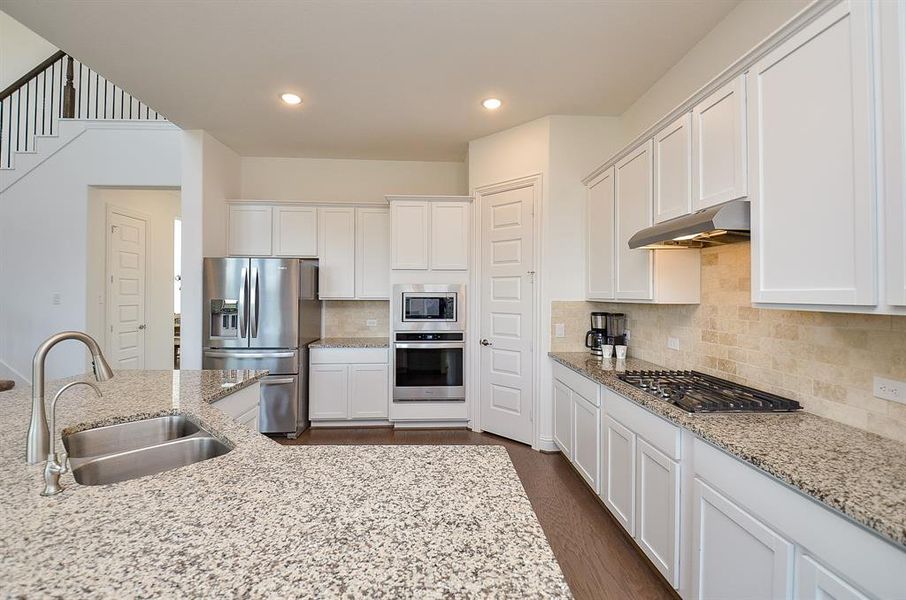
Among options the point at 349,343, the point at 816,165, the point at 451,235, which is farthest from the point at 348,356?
the point at 816,165

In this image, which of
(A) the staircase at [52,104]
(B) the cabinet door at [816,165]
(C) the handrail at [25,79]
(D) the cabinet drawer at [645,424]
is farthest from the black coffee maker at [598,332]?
(C) the handrail at [25,79]

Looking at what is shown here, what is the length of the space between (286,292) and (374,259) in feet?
3.28

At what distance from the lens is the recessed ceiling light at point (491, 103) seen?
3.24m

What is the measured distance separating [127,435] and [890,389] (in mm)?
2815

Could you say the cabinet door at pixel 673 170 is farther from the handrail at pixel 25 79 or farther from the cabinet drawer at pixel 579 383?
the handrail at pixel 25 79

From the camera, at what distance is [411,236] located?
4.09 m

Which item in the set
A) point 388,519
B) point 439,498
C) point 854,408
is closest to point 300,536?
point 388,519

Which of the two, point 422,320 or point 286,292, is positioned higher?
point 286,292

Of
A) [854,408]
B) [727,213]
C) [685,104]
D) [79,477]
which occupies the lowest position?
[79,477]

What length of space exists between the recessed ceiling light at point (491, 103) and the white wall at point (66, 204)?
11.1ft

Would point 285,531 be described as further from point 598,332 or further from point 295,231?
point 295,231

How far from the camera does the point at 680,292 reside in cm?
240

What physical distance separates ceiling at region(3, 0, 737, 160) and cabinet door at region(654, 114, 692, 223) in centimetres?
69

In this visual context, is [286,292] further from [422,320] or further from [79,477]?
[79,477]
